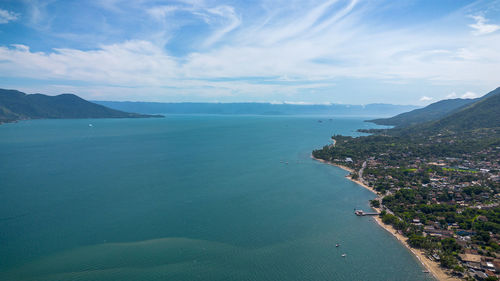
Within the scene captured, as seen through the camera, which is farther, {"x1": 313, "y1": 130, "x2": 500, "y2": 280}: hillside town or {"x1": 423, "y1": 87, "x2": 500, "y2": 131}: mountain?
{"x1": 423, "y1": 87, "x2": 500, "y2": 131}: mountain

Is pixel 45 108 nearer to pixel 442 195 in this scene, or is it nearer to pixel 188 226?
pixel 188 226

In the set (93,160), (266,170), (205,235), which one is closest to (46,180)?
(93,160)

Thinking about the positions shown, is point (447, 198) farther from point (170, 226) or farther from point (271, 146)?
point (271, 146)

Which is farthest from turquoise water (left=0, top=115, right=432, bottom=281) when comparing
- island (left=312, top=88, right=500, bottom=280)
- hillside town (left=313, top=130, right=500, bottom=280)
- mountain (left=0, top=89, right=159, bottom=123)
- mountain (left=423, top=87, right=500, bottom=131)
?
mountain (left=0, top=89, right=159, bottom=123)

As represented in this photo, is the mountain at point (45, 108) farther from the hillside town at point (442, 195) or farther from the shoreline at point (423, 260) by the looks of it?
the shoreline at point (423, 260)

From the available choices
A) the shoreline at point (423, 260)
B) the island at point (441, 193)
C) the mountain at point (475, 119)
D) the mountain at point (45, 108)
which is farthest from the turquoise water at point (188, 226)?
the mountain at point (45, 108)

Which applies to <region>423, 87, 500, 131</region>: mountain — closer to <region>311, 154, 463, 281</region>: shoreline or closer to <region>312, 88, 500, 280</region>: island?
<region>312, 88, 500, 280</region>: island
